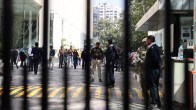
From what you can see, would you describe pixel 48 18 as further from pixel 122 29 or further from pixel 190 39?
pixel 190 39

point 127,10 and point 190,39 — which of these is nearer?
point 127,10

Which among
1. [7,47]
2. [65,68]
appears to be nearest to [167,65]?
[65,68]

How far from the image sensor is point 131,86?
1510 millimetres

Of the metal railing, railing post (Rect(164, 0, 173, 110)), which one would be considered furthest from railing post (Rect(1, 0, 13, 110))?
railing post (Rect(164, 0, 173, 110))

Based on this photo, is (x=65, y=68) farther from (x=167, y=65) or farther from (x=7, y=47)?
(x=167, y=65)

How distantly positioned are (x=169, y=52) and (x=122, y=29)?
0.20 meters

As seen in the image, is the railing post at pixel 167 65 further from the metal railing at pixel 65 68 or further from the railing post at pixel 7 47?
the railing post at pixel 7 47

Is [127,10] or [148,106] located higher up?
[127,10]

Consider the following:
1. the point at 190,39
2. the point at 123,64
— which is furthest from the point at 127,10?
the point at 190,39

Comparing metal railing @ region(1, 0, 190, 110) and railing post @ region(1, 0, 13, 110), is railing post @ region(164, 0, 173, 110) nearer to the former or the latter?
metal railing @ region(1, 0, 190, 110)

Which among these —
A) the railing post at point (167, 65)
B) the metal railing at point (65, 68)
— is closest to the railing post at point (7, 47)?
the metal railing at point (65, 68)

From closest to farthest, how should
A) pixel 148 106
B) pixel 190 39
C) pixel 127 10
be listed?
1. pixel 127 10
2. pixel 148 106
3. pixel 190 39

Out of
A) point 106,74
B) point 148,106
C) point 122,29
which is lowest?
point 148,106

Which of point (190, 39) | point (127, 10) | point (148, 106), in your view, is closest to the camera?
point (127, 10)
